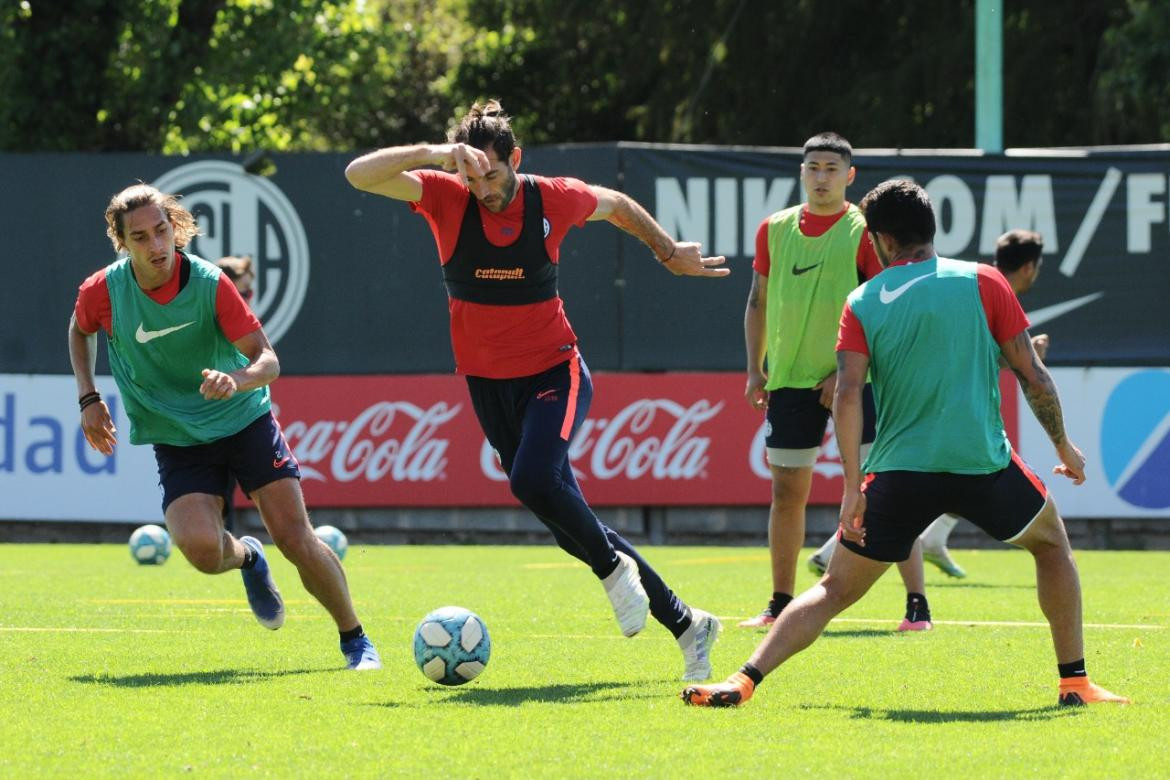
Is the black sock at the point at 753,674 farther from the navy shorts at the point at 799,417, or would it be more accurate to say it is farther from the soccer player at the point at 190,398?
the navy shorts at the point at 799,417

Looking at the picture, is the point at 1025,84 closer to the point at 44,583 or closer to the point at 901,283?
the point at 44,583

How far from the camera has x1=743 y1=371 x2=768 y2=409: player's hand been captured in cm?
955

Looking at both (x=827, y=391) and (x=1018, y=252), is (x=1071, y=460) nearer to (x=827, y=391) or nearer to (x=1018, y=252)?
(x=827, y=391)

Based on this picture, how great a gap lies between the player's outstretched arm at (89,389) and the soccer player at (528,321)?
1.55m

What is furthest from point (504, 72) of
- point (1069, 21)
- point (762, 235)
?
point (762, 235)

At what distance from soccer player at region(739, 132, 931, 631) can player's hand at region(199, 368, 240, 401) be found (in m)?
3.07

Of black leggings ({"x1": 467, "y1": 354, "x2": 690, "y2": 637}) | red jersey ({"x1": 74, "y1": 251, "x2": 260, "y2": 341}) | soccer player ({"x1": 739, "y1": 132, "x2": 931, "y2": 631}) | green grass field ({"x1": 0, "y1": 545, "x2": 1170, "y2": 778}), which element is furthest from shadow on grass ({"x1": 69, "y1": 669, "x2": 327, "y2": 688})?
soccer player ({"x1": 739, "y1": 132, "x2": 931, "y2": 631})

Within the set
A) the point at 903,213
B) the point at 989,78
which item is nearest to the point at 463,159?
the point at 903,213

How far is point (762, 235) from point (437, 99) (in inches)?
1201

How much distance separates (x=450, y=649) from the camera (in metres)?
7.29

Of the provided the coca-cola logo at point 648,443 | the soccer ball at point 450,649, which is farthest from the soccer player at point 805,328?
the coca-cola logo at point 648,443

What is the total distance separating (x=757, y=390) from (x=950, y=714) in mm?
3246

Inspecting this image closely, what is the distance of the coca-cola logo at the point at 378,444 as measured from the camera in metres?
16.8

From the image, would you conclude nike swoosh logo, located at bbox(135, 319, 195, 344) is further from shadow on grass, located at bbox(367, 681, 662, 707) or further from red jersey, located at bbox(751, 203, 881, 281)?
red jersey, located at bbox(751, 203, 881, 281)
